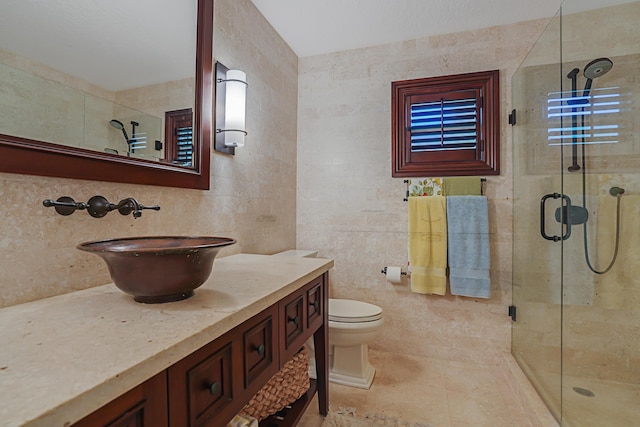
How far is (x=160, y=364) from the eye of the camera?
1.80 ft

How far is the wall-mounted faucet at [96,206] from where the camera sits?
3.00ft

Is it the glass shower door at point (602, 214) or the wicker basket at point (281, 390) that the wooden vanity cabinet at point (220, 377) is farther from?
→ the glass shower door at point (602, 214)

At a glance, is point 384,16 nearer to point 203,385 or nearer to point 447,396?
point 203,385

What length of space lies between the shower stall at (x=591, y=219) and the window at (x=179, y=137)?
1.94 m

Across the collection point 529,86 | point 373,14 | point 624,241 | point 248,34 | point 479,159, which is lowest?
point 624,241

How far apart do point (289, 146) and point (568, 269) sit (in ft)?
6.48

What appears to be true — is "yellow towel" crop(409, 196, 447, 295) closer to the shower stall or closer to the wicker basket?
the shower stall

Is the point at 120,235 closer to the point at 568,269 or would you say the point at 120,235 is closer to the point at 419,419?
the point at 419,419

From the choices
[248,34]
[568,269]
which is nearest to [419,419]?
[568,269]

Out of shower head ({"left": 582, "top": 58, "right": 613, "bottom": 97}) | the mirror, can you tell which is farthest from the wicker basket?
shower head ({"left": 582, "top": 58, "right": 613, "bottom": 97})

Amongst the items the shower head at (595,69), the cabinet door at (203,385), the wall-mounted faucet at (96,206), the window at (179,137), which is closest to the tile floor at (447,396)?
the cabinet door at (203,385)

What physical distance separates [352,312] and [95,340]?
4.98 feet

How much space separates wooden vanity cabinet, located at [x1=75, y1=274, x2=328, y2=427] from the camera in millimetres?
534

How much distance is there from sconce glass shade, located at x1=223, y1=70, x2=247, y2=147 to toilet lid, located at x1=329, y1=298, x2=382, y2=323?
3.78 ft
